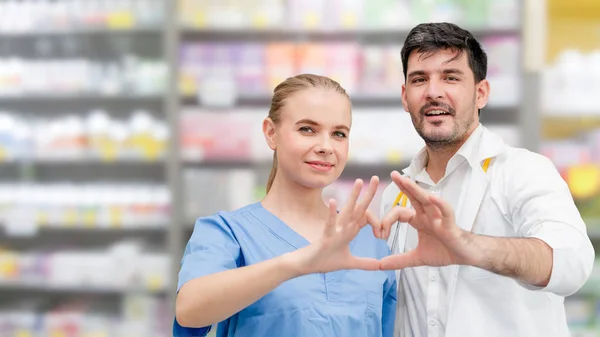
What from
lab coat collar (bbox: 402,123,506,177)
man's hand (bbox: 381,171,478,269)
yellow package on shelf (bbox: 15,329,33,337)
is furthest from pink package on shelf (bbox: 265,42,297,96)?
man's hand (bbox: 381,171,478,269)

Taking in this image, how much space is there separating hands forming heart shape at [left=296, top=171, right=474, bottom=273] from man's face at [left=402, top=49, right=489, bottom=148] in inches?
20.8

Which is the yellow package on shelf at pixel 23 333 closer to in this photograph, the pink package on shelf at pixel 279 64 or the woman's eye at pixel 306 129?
the pink package on shelf at pixel 279 64

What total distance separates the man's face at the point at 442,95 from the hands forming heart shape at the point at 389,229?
528 mm

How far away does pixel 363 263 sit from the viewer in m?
1.05

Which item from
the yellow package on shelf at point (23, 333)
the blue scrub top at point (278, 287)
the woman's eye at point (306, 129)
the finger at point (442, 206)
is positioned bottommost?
the yellow package on shelf at point (23, 333)

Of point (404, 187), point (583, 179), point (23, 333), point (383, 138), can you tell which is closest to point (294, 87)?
point (404, 187)

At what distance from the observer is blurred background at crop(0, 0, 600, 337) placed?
325 cm

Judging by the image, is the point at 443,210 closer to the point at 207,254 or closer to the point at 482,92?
the point at 207,254

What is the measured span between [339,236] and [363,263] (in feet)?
0.30

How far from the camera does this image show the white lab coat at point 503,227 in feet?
4.52

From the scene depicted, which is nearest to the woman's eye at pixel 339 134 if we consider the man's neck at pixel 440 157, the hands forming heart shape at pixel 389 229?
the hands forming heart shape at pixel 389 229

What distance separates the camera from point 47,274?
366 cm

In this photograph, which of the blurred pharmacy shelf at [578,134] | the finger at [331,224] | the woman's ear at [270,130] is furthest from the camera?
the blurred pharmacy shelf at [578,134]

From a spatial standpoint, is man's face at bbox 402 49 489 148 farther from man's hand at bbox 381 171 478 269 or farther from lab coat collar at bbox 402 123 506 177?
man's hand at bbox 381 171 478 269
